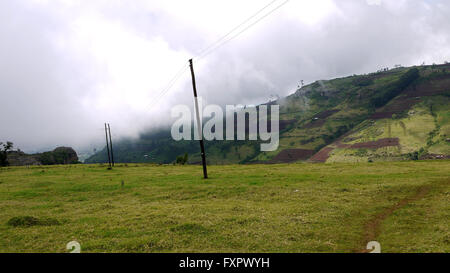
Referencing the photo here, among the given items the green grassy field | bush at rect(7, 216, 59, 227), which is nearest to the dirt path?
the green grassy field

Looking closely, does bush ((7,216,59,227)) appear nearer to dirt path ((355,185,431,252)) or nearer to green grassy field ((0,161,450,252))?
green grassy field ((0,161,450,252))

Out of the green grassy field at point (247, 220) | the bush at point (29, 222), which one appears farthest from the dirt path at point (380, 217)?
the bush at point (29, 222)

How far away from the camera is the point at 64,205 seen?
88.9ft

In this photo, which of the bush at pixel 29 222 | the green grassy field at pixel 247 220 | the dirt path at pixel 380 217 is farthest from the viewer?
the bush at pixel 29 222

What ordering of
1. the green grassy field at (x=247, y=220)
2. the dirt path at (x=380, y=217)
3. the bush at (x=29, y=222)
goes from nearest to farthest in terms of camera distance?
the green grassy field at (x=247, y=220) < the dirt path at (x=380, y=217) < the bush at (x=29, y=222)

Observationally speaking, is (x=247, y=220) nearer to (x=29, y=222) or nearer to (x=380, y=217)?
(x=380, y=217)

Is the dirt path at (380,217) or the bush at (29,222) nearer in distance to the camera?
the dirt path at (380,217)

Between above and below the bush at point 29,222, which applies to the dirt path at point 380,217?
above

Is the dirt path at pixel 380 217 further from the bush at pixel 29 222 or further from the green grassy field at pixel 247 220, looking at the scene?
the bush at pixel 29 222

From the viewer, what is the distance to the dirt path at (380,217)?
14614 millimetres

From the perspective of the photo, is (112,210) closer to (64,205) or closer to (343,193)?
(64,205)
